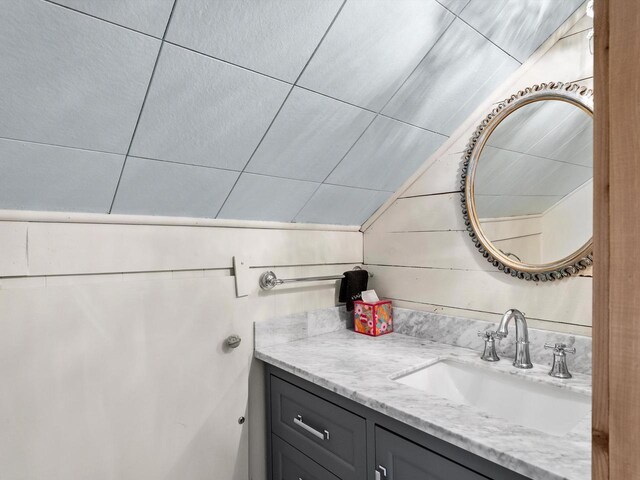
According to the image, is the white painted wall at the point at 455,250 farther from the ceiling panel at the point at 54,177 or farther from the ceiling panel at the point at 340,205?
the ceiling panel at the point at 54,177

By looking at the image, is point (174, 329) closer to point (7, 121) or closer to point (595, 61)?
point (7, 121)

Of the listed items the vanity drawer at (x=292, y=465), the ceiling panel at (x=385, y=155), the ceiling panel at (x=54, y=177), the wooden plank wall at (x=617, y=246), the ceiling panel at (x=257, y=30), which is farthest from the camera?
the ceiling panel at (x=385, y=155)

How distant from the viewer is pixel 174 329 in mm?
1358

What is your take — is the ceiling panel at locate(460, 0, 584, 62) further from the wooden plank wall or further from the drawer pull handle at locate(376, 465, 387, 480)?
the drawer pull handle at locate(376, 465, 387, 480)

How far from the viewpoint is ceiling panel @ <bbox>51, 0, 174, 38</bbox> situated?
764 millimetres

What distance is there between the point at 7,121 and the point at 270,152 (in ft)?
2.27

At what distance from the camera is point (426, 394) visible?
1.11 metres

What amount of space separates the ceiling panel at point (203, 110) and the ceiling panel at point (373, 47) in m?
0.15

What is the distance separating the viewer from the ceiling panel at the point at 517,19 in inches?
46.0

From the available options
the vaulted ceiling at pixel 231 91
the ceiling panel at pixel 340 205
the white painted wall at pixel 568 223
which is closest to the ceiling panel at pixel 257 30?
the vaulted ceiling at pixel 231 91

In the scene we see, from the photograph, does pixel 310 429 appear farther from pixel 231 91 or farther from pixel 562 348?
pixel 231 91

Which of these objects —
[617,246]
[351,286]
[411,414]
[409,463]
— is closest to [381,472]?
[409,463]

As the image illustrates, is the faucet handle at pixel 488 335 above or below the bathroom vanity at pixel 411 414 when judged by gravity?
above

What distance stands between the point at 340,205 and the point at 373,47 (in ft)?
2.47
